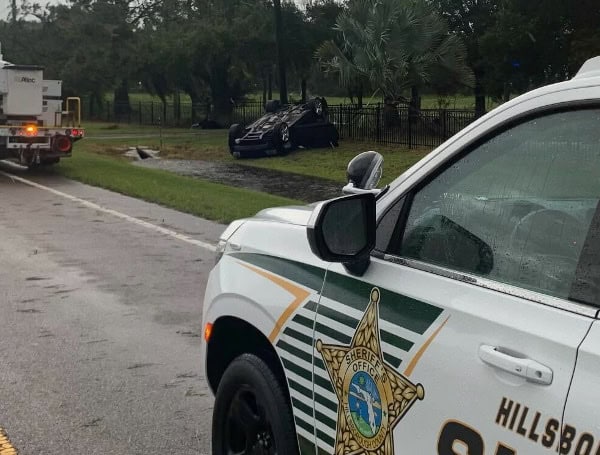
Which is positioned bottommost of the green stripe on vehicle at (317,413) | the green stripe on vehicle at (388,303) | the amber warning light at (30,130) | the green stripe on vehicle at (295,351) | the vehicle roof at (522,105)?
the green stripe on vehicle at (317,413)

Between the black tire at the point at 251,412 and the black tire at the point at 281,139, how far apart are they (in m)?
22.5

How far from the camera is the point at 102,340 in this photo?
6578mm

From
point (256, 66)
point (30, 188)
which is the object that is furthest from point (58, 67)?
point (30, 188)

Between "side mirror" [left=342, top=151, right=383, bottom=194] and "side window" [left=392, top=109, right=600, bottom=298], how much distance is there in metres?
0.51

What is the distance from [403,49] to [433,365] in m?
25.3

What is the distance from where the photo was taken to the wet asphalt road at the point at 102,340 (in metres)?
4.85

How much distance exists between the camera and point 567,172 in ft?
7.67

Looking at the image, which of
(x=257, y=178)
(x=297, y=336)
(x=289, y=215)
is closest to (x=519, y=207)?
(x=297, y=336)

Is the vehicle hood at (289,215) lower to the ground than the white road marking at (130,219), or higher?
higher

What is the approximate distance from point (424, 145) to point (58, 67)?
35.1m

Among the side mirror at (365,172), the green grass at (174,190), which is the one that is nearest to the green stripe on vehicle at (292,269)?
the side mirror at (365,172)

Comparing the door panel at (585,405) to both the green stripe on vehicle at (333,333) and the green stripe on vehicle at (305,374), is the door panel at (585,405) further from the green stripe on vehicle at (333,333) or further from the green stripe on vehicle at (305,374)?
the green stripe on vehicle at (305,374)

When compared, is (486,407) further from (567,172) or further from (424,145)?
(424,145)

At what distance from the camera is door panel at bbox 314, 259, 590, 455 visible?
205cm
